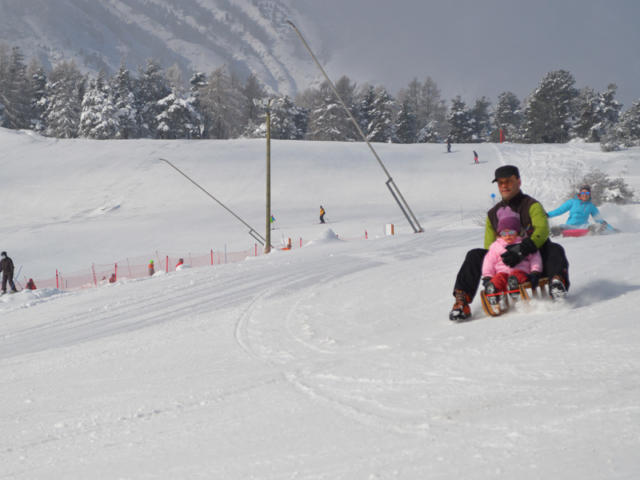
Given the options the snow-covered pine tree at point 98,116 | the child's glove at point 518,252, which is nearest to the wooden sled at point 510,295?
the child's glove at point 518,252

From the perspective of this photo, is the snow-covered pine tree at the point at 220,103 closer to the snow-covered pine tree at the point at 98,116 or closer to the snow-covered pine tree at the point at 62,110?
the snow-covered pine tree at the point at 98,116

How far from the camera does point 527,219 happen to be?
16.7ft

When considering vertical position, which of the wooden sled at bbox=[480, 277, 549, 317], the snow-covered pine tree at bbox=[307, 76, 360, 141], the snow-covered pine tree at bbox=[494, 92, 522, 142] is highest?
the snow-covered pine tree at bbox=[494, 92, 522, 142]

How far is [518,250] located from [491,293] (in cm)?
45

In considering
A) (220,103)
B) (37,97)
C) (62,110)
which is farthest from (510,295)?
(37,97)

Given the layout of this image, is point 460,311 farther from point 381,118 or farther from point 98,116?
point 381,118

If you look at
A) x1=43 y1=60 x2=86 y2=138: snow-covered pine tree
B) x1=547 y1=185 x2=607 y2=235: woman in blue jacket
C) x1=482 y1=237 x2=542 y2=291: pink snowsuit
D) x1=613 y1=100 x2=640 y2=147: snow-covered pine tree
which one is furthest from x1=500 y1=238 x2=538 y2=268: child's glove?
x1=43 y1=60 x2=86 y2=138: snow-covered pine tree

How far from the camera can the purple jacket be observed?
4832 millimetres

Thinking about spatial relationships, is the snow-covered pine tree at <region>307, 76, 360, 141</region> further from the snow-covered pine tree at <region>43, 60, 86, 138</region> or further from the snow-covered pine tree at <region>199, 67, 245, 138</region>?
the snow-covered pine tree at <region>43, 60, 86, 138</region>

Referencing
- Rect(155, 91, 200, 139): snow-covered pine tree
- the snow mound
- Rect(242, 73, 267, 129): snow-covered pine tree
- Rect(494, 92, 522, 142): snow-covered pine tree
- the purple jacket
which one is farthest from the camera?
Rect(494, 92, 522, 142): snow-covered pine tree

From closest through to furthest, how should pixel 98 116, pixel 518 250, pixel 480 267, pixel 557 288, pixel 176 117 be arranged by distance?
pixel 557 288 < pixel 518 250 < pixel 480 267 < pixel 98 116 < pixel 176 117

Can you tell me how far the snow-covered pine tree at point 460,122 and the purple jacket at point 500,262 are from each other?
7897cm

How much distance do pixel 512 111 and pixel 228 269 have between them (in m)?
86.4

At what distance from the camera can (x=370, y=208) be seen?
132 feet
